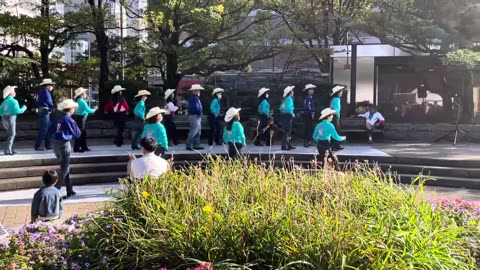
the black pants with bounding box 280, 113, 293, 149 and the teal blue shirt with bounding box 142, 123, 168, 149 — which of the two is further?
the black pants with bounding box 280, 113, 293, 149

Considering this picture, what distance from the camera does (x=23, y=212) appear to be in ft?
28.2

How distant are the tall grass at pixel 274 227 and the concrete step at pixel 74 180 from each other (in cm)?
640

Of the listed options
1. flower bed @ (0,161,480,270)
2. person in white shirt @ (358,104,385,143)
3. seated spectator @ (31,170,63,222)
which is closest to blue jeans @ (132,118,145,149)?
seated spectator @ (31,170,63,222)

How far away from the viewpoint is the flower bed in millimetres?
3629

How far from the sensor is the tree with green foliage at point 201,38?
54.0ft

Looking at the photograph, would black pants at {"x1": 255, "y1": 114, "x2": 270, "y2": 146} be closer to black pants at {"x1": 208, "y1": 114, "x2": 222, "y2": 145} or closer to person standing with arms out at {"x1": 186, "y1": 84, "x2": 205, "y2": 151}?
black pants at {"x1": 208, "y1": 114, "x2": 222, "y2": 145}

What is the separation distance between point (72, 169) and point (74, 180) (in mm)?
429

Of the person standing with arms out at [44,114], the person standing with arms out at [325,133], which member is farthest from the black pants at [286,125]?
the person standing with arms out at [44,114]

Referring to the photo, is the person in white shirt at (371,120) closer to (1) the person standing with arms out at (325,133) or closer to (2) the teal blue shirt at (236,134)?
(1) the person standing with arms out at (325,133)

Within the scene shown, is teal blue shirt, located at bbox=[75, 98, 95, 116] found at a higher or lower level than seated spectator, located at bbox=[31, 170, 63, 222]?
higher

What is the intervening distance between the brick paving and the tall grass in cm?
344

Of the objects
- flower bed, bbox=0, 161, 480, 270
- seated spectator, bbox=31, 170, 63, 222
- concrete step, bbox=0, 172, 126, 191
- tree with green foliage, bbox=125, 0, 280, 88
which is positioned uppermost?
tree with green foliage, bbox=125, 0, 280, 88

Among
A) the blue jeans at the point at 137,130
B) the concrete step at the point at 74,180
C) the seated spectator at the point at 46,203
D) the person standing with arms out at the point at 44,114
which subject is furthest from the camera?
the blue jeans at the point at 137,130

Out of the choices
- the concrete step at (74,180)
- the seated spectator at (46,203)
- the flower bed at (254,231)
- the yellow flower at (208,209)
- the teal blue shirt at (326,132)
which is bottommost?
the concrete step at (74,180)
